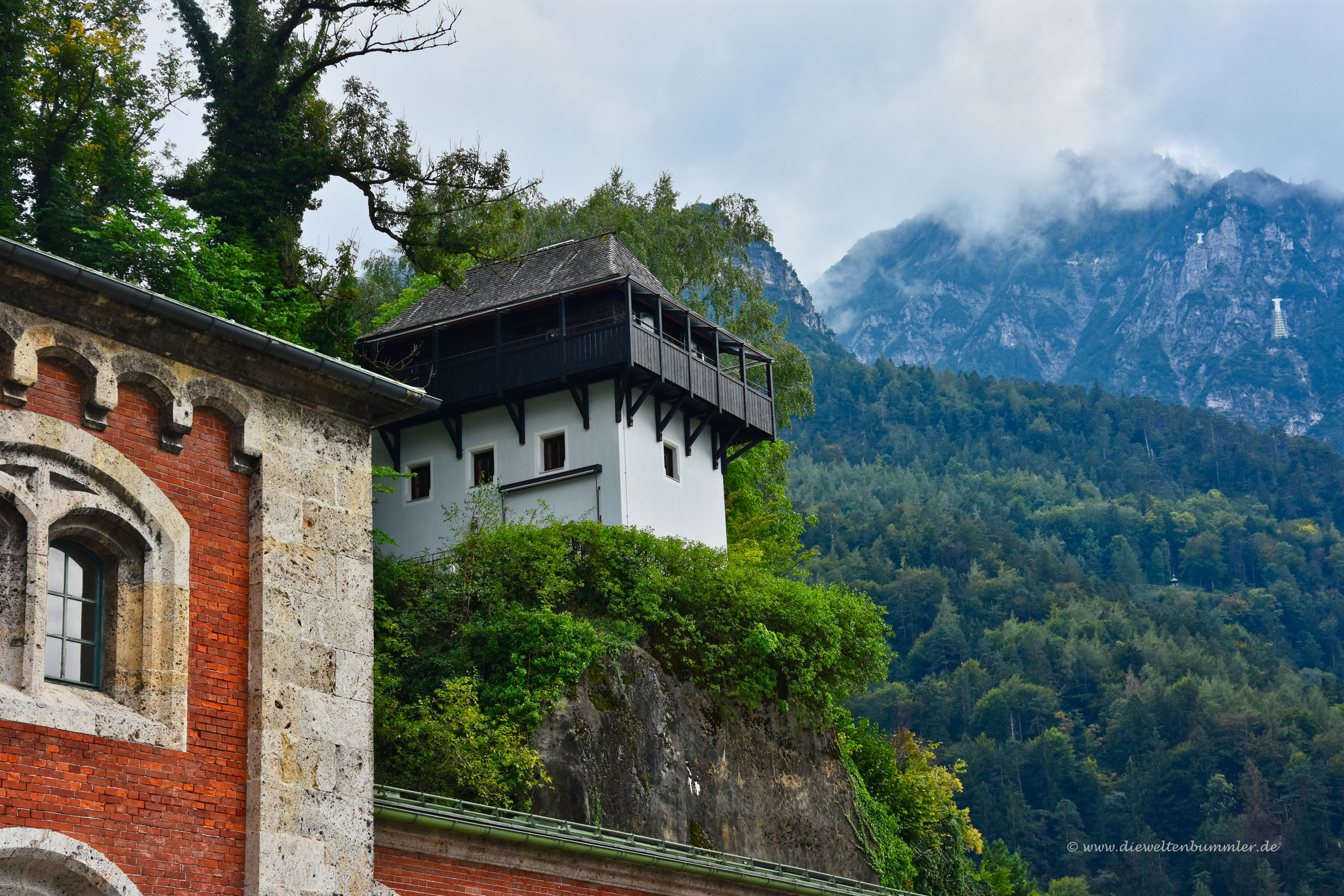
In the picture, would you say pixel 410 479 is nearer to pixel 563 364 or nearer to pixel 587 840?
pixel 563 364

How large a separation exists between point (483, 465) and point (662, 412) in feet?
14.5

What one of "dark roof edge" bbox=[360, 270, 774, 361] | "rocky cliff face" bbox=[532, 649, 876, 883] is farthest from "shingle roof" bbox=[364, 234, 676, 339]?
"rocky cliff face" bbox=[532, 649, 876, 883]

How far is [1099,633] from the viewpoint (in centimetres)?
13962

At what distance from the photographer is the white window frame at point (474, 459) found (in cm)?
3650

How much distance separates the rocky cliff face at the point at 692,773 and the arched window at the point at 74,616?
12.6 m

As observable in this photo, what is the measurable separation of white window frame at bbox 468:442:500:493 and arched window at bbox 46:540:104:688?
2317 centimetres

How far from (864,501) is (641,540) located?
135807 millimetres

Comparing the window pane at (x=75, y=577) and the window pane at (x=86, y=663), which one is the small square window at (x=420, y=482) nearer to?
the window pane at (x=75, y=577)

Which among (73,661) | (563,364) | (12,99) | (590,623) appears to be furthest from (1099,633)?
(73,661)

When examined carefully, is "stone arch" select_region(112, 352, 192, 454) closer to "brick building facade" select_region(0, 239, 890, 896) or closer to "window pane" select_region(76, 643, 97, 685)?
"brick building facade" select_region(0, 239, 890, 896)

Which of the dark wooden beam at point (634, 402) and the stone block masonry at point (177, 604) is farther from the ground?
the dark wooden beam at point (634, 402)

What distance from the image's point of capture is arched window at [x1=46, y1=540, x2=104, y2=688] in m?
12.7

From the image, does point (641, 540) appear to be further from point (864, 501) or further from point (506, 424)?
point (864, 501)

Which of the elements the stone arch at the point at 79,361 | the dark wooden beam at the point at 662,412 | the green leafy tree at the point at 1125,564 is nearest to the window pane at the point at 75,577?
the stone arch at the point at 79,361
